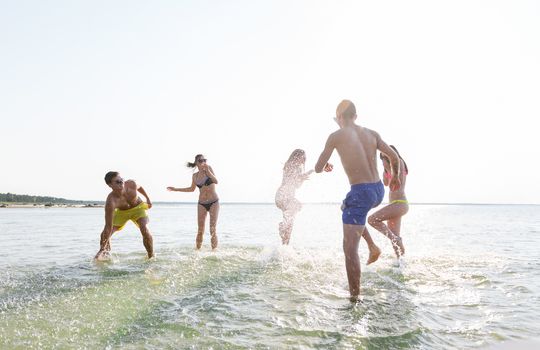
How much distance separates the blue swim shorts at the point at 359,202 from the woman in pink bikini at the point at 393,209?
1.85 m

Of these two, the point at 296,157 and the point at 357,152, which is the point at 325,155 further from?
the point at 296,157

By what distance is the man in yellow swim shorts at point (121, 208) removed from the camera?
24.9ft

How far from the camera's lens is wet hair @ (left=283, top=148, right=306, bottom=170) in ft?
27.1

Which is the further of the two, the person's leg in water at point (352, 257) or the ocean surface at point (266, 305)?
the person's leg in water at point (352, 257)

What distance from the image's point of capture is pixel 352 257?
4723 millimetres

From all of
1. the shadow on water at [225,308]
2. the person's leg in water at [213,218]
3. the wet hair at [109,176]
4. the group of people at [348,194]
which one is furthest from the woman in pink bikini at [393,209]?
the wet hair at [109,176]

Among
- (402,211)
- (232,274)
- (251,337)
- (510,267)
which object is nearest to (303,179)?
(402,211)

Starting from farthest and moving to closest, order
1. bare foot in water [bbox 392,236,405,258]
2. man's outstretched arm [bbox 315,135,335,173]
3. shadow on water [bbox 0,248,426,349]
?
bare foot in water [bbox 392,236,405,258] → man's outstretched arm [bbox 315,135,335,173] → shadow on water [bbox 0,248,426,349]

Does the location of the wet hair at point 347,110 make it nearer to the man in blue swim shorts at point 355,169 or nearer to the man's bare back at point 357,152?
the man in blue swim shorts at point 355,169

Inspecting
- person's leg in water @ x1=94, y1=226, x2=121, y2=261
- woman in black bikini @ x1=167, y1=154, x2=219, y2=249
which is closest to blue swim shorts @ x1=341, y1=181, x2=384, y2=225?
woman in black bikini @ x1=167, y1=154, x2=219, y2=249

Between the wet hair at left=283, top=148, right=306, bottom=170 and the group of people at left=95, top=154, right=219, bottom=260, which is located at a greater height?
the wet hair at left=283, top=148, right=306, bottom=170

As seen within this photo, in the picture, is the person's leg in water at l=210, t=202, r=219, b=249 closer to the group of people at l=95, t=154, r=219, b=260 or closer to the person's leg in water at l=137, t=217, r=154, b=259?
the group of people at l=95, t=154, r=219, b=260

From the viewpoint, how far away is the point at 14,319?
3.95 meters

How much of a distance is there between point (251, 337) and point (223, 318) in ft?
2.15
